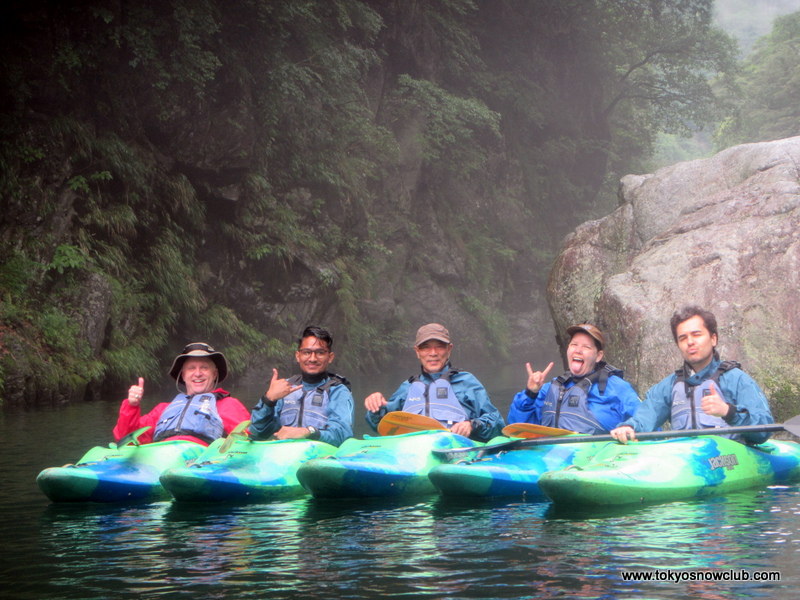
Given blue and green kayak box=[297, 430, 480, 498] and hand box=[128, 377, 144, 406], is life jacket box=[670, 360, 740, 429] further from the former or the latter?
hand box=[128, 377, 144, 406]

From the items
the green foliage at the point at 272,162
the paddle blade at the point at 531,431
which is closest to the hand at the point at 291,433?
the paddle blade at the point at 531,431

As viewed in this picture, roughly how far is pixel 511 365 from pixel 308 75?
9417 mm

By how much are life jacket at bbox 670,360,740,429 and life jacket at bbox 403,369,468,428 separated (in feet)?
4.45

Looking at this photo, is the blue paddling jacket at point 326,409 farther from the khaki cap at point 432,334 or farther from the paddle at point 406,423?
the khaki cap at point 432,334

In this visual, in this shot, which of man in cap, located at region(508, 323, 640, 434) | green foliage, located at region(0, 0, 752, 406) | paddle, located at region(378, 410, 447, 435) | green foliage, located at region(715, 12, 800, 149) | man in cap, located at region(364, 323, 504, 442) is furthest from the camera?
green foliage, located at region(715, 12, 800, 149)

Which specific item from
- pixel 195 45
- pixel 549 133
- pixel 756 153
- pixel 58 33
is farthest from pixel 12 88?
pixel 549 133

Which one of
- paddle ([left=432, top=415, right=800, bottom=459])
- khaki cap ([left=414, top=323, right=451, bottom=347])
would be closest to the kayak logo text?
paddle ([left=432, top=415, right=800, bottom=459])

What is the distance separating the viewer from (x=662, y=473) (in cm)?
491

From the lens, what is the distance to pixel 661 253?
385 inches

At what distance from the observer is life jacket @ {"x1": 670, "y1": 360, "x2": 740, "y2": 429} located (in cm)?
546

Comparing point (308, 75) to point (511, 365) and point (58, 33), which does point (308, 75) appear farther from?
point (511, 365)

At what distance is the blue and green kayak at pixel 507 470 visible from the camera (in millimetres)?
5078

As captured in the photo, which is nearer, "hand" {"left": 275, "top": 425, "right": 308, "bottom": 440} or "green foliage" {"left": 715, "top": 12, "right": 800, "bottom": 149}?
"hand" {"left": 275, "top": 425, "right": 308, "bottom": 440}

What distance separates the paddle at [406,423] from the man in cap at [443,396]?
235 millimetres
